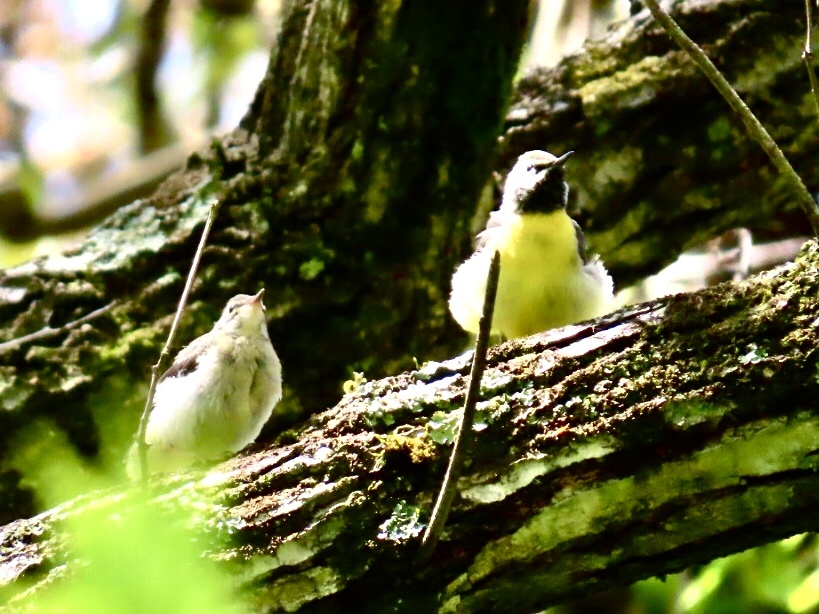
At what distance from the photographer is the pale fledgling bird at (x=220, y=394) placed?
4.30 m

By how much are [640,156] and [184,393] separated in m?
2.73

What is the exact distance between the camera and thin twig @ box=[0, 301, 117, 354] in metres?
4.55

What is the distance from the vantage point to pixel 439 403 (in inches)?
107

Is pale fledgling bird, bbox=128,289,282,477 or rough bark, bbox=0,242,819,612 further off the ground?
pale fledgling bird, bbox=128,289,282,477

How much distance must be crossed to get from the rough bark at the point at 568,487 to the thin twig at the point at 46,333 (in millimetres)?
2111

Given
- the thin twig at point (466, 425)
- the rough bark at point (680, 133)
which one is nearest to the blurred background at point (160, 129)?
the rough bark at point (680, 133)

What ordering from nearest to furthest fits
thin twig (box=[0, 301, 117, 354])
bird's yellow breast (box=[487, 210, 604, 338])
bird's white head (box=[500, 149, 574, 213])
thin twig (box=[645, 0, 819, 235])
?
thin twig (box=[645, 0, 819, 235]), bird's yellow breast (box=[487, 210, 604, 338]), bird's white head (box=[500, 149, 574, 213]), thin twig (box=[0, 301, 117, 354])

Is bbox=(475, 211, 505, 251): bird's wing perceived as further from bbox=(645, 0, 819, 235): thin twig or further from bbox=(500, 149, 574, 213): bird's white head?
bbox=(645, 0, 819, 235): thin twig

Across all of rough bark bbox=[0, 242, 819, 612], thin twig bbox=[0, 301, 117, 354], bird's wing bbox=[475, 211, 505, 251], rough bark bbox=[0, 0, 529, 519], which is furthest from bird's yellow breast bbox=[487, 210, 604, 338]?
thin twig bbox=[0, 301, 117, 354]

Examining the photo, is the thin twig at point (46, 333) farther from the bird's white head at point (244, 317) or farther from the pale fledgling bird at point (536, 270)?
the pale fledgling bird at point (536, 270)

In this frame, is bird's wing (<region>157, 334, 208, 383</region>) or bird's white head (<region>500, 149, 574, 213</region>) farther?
bird's wing (<region>157, 334, 208, 383</region>)

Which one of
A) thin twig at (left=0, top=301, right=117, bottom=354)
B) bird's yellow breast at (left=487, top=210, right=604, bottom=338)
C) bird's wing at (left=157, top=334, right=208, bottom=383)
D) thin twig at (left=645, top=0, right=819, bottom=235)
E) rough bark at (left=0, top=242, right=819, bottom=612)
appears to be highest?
thin twig at (left=0, top=301, right=117, bottom=354)

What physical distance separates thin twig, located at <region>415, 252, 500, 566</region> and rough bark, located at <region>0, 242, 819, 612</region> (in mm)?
126

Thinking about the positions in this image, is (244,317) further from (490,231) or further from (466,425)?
(466,425)
